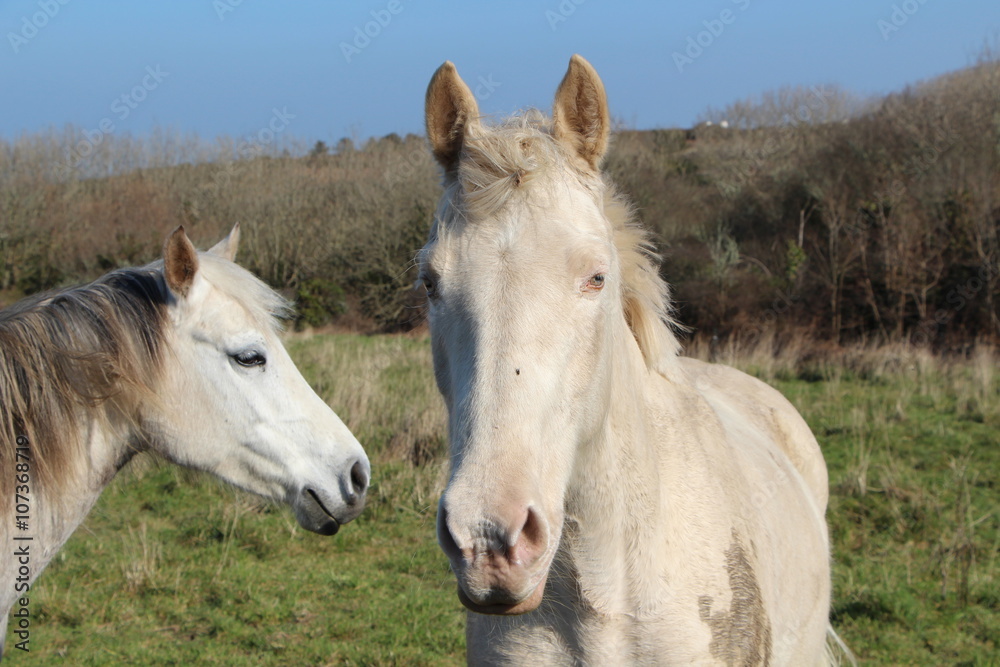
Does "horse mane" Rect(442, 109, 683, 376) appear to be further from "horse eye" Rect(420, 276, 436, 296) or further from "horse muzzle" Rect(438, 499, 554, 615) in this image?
"horse muzzle" Rect(438, 499, 554, 615)

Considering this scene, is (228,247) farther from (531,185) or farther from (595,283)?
(595,283)

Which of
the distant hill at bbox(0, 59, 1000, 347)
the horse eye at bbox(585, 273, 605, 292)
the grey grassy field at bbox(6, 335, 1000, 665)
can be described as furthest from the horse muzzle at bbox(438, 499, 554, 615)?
the distant hill at bbox(0, 59, 1000, 347)

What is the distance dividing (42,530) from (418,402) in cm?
628

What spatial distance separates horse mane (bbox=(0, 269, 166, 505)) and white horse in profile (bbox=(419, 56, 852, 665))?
4.98 ft

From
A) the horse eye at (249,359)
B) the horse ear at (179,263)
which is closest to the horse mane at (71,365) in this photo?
the horse ear at (179,263)

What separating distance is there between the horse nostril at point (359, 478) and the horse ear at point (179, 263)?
0.97 metres

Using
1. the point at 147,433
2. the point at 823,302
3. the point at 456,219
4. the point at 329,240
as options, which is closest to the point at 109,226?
the point at 329,240

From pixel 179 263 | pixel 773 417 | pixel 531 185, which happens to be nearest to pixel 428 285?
pixel 531 185

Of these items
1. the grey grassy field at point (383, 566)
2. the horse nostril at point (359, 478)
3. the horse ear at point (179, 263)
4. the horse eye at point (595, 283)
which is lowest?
the grey grassy field at point (383, 566)

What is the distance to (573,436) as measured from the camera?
66.7 inches

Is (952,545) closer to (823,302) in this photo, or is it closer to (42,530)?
(42,530)

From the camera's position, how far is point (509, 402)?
1541 mm

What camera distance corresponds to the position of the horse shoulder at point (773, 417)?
11.7 feet

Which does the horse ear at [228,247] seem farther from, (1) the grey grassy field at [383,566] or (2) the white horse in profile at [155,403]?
(1) the grey grassy field at [383,566]
